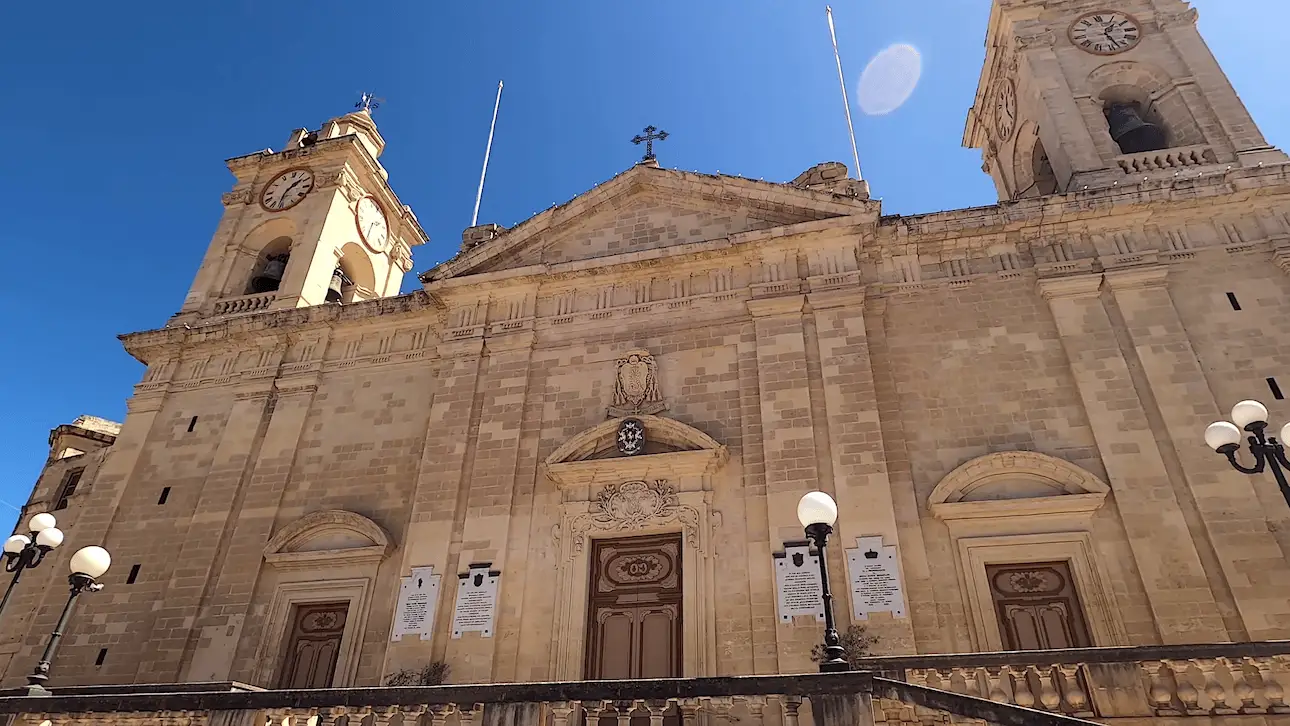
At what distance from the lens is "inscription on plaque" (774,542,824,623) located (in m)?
10.8

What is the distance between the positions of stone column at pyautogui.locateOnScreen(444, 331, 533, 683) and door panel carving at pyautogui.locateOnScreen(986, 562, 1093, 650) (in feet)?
22.0

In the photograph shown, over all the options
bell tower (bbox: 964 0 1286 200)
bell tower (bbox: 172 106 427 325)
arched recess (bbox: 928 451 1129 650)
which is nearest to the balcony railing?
arched recess (bbox: 928 451 1129 650)

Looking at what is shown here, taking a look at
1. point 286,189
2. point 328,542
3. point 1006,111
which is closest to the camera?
point 328,542

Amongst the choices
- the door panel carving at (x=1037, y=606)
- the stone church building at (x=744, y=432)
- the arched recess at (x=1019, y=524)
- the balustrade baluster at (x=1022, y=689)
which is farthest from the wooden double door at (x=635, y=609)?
the balustrade baluster at (x=1022, y=689)

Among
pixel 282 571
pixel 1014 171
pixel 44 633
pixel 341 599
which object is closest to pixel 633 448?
pixel 341 599

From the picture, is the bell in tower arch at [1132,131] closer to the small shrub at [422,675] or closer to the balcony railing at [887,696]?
the balcony railing at [887,696]

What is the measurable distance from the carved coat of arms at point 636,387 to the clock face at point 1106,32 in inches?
466

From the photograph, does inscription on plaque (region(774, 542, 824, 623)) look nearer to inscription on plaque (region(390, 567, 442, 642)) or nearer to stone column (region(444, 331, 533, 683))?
stone column (region(444, 331, 533, 683))

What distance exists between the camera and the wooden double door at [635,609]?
11.4 meters

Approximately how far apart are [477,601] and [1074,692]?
788cm

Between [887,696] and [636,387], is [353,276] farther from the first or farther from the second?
[887,696]

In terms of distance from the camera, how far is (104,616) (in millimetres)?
13906

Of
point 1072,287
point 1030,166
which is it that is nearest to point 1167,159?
point 1030,166

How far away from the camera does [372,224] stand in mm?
21406
